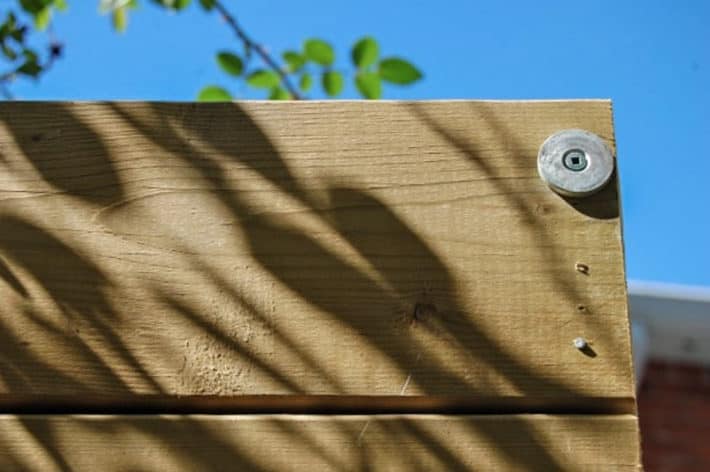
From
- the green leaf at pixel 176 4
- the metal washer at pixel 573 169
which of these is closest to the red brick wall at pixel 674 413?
the green leaf at pixel 176 4

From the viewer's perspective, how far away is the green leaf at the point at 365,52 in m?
1.83

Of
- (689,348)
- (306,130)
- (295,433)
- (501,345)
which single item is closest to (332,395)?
(295,433)

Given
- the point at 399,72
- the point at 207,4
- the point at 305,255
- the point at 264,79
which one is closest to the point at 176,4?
the point at 207,4

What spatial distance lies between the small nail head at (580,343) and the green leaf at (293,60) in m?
1.10

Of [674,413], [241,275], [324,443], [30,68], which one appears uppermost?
[674,413]

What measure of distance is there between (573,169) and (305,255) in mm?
256

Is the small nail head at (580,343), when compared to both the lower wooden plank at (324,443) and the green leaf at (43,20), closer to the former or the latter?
the lower wooden plank at (324,443)

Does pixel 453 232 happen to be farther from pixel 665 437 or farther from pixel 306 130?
pixel 665 437

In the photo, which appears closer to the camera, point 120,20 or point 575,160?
point 575,160

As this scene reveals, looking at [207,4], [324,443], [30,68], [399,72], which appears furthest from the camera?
[207,4]

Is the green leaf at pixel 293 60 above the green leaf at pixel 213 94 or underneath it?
above

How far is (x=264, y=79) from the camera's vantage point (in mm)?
1925

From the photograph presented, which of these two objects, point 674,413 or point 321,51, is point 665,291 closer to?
point 674,413

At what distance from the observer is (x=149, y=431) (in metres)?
0.94
